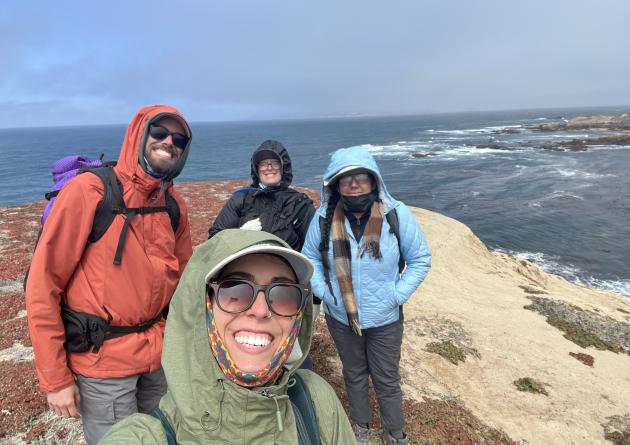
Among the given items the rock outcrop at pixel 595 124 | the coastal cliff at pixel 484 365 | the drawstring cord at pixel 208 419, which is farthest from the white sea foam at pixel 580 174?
the rock outcrop at pixel 595 124

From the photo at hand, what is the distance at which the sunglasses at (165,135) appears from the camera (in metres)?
3.58

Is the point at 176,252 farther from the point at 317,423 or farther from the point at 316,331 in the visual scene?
the point at 316,331

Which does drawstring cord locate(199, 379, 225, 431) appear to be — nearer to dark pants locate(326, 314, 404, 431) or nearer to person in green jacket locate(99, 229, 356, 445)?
person in green jacket locate(99, 229, 356, 445)

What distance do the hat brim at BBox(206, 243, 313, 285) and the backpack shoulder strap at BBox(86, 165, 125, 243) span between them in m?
1.70

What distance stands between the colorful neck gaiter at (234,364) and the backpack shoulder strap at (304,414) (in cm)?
37

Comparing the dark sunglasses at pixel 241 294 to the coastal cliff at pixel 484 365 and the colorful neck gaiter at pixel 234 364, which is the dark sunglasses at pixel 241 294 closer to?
the colorful neck gaiter at pixel 234 364

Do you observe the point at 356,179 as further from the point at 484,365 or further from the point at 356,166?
the point at 484,365

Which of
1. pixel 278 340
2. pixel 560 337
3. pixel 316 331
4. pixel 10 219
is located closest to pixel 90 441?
pixel 278 340

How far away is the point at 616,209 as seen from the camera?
36.3 meters

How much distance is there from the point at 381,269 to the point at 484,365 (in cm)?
685

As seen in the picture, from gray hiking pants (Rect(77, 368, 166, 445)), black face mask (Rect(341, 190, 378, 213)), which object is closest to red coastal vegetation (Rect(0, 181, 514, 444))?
gray hiking pants (Rect(77, 368, 166, 445))

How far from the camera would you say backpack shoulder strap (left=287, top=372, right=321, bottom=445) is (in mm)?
2391

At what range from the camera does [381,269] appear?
15.3 ft

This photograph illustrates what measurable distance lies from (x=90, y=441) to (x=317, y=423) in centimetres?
255
